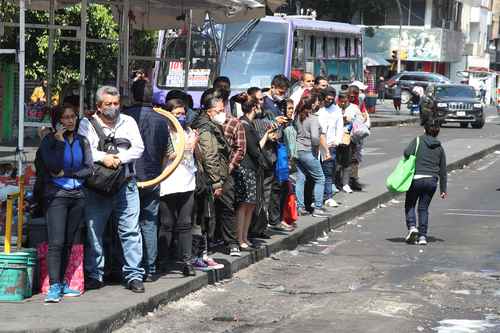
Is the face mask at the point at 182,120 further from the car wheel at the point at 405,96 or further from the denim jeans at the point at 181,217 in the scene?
the car wheel at the point at 405,96

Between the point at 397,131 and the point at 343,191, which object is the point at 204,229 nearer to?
the point at 343,191

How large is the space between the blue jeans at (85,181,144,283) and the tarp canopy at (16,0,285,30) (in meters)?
2.98

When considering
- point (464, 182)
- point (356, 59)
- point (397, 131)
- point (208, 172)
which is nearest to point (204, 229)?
point (208, 172)

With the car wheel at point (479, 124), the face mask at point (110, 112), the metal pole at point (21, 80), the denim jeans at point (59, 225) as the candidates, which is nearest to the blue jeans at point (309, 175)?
the face mask at point (110, 112)

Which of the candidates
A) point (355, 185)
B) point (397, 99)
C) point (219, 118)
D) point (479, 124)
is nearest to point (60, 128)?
point (219, 118)

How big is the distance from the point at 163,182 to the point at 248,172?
6.64ft

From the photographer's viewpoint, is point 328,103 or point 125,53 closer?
point 125,53

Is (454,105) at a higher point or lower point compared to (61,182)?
lower

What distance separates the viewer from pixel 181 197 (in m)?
10.3

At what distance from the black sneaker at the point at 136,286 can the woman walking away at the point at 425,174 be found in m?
5.62

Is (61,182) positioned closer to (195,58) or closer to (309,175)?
(309,175)

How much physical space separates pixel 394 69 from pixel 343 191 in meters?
49.0

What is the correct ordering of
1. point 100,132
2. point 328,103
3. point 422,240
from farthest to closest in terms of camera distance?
point 328,103 → point 422,240 → point 100,132

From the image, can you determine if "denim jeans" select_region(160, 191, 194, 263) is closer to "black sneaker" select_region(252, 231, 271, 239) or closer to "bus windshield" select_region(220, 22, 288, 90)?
"black sneaker" select_region(252, 231, 271, 239)
